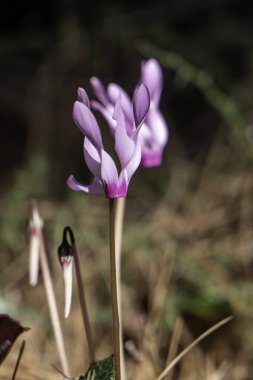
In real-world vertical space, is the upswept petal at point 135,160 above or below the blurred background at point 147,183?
above

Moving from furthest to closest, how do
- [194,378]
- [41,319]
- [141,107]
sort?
[41,319] → [194,378] → [141,107]

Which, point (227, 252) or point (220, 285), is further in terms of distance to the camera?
point (227, 252)

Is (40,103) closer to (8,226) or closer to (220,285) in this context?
(8,226)

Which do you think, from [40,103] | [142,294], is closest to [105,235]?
[142,294]

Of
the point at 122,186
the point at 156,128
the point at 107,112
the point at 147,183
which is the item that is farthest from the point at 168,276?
the point at 122,186

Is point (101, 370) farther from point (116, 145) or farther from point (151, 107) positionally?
point (151, 107)

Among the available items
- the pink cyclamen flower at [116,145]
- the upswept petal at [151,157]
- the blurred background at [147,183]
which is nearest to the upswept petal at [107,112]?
the upswept petal at [151,157]

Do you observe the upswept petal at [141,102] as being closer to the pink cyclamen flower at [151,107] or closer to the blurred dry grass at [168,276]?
the pink cyclamen flower at [151,107]
